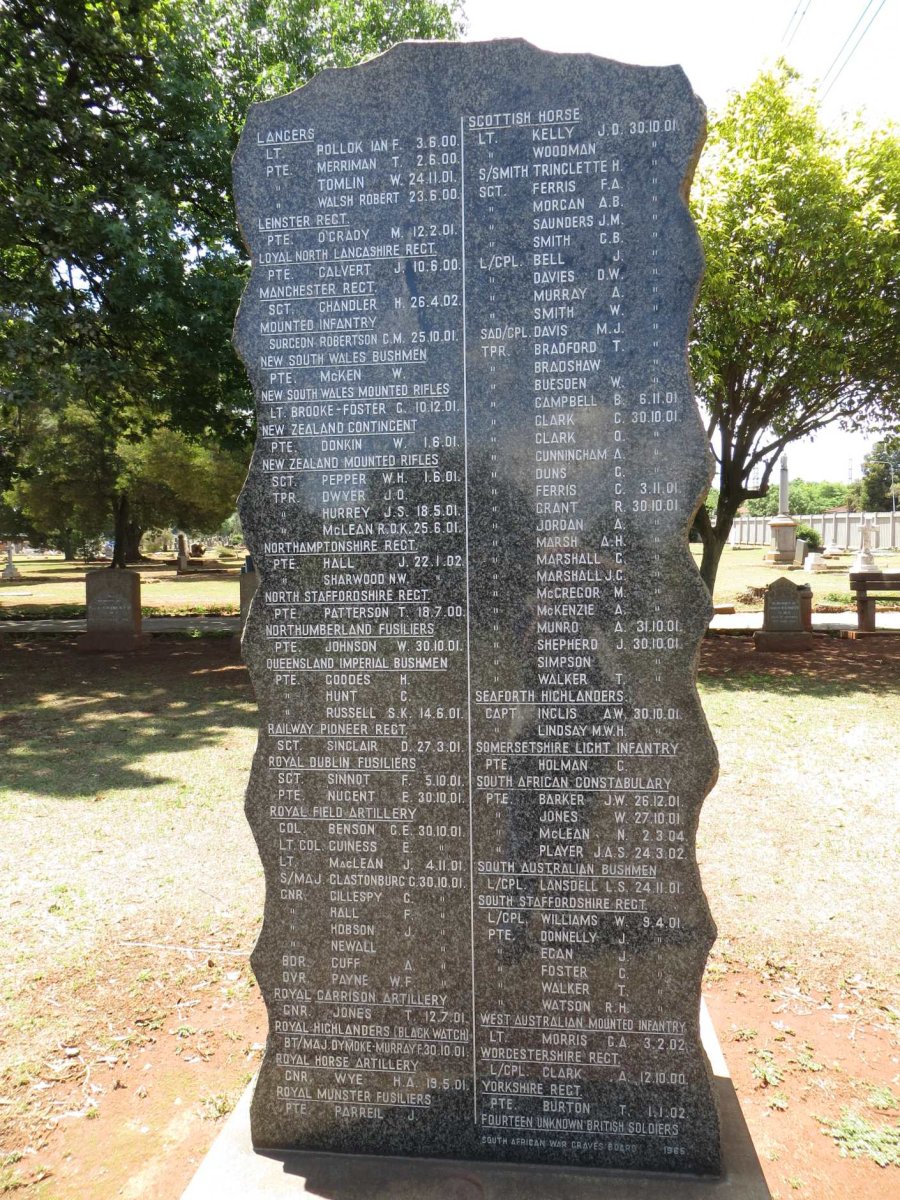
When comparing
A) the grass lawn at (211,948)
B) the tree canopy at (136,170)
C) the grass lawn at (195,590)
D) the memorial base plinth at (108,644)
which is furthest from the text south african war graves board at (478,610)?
the grass lawn at (195,590)

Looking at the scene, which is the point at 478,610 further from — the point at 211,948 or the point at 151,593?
the point at 151,593

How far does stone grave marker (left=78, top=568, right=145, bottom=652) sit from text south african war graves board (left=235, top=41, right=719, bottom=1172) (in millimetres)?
14140

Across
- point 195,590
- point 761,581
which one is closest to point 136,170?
point 195,590

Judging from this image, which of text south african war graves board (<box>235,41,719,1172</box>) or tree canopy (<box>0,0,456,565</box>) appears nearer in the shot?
text south african war graves board (<box>235,41,719,1172</box>)

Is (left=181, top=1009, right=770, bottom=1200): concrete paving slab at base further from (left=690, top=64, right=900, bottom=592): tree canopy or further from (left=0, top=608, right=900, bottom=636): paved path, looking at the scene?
(left=0, top=608, right=900, bottom=636): paved path

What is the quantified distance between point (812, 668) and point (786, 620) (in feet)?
5.63

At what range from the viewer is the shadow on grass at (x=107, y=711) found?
28.3ft

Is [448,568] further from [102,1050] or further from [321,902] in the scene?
[102,1050]

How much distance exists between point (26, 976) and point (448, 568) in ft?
12.1

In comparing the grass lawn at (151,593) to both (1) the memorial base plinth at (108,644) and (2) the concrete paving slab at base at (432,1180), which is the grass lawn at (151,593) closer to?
(1) the memorial base plinth at (108,644)

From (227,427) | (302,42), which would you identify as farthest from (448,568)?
(302,42)

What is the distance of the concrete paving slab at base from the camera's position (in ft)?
9.42

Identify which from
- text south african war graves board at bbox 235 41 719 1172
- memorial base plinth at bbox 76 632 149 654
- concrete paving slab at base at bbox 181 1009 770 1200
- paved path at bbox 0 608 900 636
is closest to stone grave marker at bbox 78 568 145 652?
memorial base plinth at bbox 76 632 149 654

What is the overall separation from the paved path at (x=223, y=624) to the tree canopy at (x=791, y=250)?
221 inches
